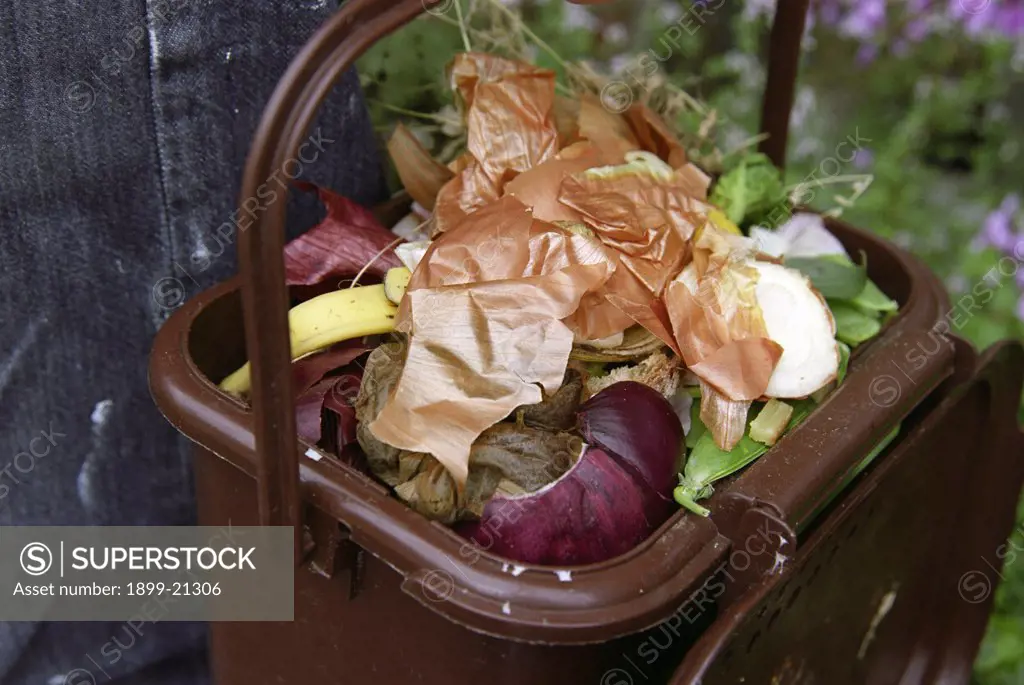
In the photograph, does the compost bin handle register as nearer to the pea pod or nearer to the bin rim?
the bin rim

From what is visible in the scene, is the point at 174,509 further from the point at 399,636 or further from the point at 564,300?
the point at 564,300

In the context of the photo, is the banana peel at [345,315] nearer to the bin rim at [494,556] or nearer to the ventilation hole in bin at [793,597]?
the bin rim at [494,556]

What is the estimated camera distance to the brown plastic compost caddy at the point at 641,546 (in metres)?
0.71

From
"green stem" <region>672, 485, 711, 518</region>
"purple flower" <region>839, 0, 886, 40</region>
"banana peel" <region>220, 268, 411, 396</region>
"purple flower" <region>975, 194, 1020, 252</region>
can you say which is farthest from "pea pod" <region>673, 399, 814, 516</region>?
"purple flower" <region>839, 0, 886, 40</region>

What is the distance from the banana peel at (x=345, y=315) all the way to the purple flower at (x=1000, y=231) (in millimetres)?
1573

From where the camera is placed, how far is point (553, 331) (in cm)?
82

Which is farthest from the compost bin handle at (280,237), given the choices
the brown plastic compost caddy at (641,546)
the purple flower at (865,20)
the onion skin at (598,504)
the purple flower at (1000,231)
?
the purple flower at (865,20)

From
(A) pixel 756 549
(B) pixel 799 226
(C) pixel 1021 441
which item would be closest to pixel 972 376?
(C) pixel 1021 441

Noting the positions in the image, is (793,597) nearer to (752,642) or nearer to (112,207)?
(752,642)

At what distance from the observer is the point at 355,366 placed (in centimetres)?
94

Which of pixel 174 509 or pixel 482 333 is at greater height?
pixel 482 333

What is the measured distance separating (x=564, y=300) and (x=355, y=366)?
0.23 metres

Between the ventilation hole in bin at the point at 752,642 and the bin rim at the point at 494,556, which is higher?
the bin rim at the point at 494,556

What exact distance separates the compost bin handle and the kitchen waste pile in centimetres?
9
